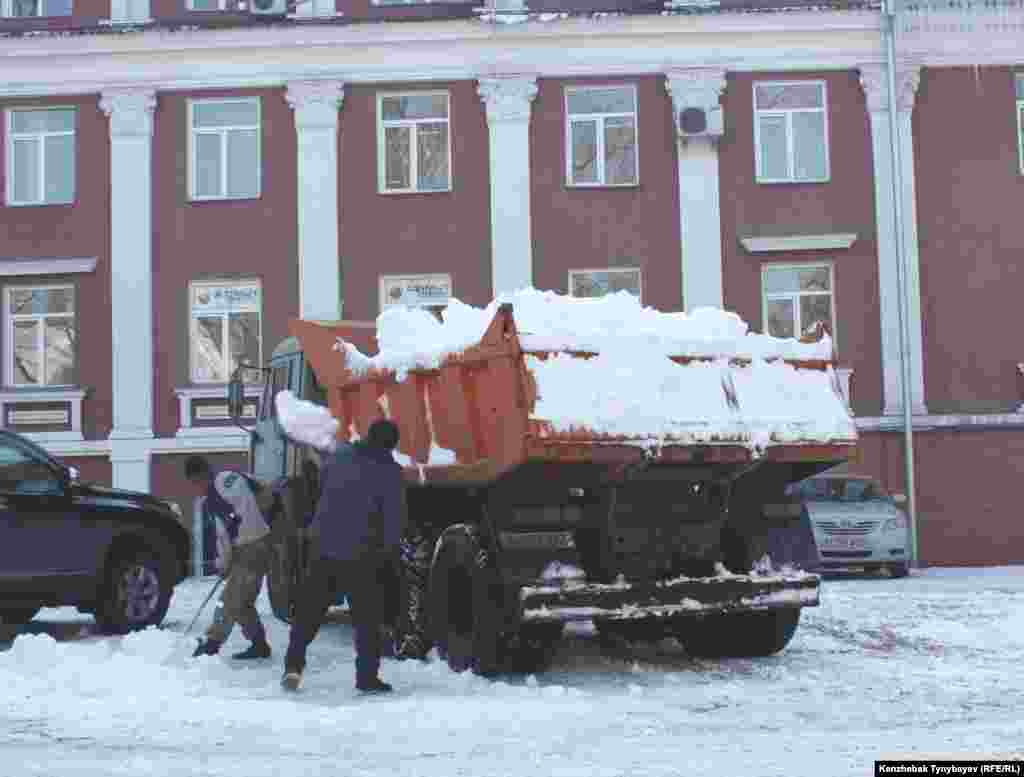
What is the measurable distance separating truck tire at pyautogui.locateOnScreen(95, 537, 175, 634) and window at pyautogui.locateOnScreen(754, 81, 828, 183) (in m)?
13.5

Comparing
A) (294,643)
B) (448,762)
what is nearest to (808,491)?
(294,643)

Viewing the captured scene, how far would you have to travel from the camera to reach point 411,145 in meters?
23.0

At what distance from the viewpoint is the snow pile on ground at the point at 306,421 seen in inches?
457

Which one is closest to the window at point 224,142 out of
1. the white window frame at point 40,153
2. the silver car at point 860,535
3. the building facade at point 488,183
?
the building facade at point 488,183

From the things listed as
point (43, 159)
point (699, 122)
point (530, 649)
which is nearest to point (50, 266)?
point (43, 159)

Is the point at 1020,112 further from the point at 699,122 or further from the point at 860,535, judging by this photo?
the point at 860,535

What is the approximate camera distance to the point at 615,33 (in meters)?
22.8

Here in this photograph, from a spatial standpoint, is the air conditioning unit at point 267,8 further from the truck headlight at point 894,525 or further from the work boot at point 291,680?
the work boot at point 291,680

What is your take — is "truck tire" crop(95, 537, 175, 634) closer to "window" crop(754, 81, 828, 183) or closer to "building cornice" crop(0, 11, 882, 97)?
"building cornice" crop(0, 11, 882, 97)

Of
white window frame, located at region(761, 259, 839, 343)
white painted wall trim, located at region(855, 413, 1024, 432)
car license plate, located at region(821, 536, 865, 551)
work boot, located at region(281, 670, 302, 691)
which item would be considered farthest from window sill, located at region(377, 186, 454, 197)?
work boot, located at region(281, 670, 302, 691)

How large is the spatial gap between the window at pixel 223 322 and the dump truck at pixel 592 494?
41.5ft

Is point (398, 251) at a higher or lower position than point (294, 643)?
higher

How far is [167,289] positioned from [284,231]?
2079 mm

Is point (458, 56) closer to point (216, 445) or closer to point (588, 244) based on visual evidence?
point (588, 244)
